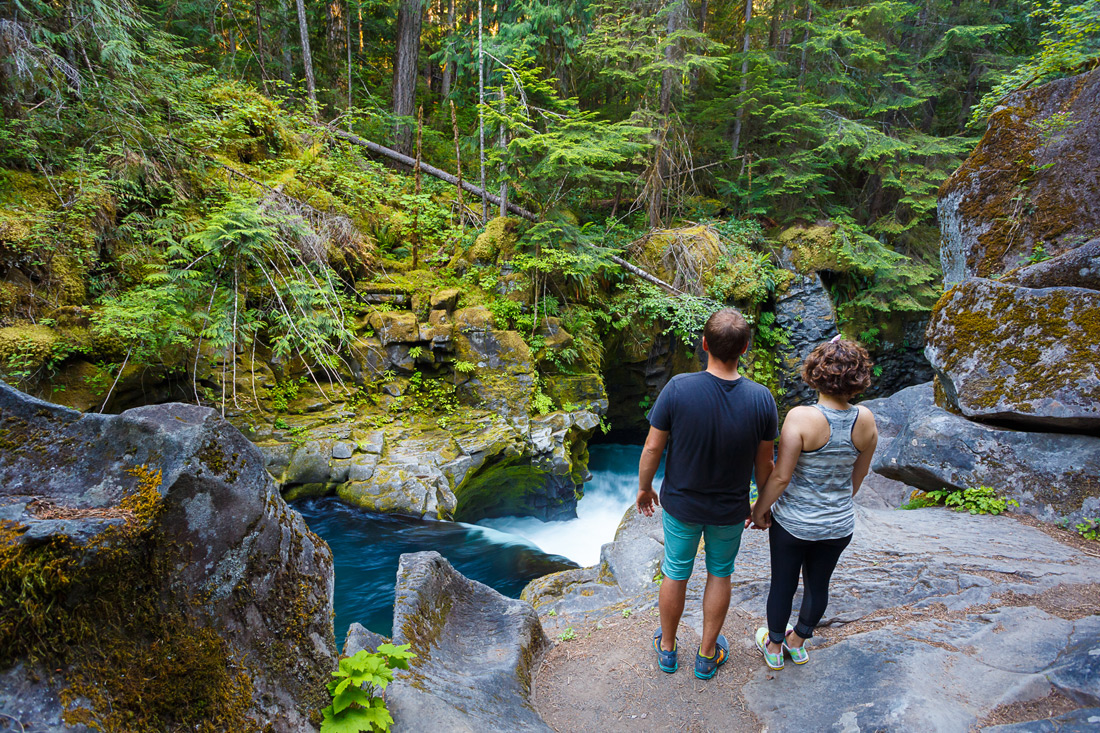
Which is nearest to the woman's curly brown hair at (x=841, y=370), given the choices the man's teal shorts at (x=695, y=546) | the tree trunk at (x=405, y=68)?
Result: the man's teal shorts at (x=695, y=546)

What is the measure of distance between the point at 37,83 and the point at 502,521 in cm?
868

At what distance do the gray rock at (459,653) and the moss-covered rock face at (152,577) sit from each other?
17.5 inches

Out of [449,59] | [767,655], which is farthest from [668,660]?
[449,59]

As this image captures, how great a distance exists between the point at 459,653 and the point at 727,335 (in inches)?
97.4

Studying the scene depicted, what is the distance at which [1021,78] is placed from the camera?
6266mm

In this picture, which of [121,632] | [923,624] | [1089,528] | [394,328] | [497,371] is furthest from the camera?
[497,371]

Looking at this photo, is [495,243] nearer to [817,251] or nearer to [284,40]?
[817,251]

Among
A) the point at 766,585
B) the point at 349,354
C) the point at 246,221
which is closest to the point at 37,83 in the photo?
the point at 246,221

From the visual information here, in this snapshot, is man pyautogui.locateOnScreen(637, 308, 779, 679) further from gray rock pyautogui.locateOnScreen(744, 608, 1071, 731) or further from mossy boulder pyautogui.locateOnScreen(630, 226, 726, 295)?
Result: mossy boulder pyautogui.locateOnScreen(630, 226, 726, 295)

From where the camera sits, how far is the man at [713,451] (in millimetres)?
2514

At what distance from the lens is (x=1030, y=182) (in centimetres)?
553

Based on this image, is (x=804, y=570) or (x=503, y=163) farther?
(x=503, y=163)

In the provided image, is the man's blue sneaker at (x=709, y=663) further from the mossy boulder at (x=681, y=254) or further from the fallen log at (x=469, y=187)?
the mossy boulder at (x=681, y=254)

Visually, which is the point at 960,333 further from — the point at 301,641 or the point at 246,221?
the point at 246,221
